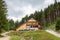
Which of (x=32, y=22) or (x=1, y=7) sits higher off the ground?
(x=1, y=7)

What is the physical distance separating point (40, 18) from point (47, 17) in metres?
6.20

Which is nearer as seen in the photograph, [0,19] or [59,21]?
[0,19]

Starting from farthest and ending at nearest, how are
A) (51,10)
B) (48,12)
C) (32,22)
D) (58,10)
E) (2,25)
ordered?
(48,12)
(51,10)
(58,10)
(32,22)
(2,25)

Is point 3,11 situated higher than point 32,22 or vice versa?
point 3,11

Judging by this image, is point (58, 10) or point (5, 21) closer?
point (5, 21)

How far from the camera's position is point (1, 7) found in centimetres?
5134

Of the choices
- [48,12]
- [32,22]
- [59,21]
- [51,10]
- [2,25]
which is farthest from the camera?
[48,12]

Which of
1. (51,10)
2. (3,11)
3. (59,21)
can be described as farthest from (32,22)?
(3,11)

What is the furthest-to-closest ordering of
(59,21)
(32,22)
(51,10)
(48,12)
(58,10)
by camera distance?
(48,12)
(51,10)
(58,10)
(32,22)
(59,21)

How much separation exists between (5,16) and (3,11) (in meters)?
1.32

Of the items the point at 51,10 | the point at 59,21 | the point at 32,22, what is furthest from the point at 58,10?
the point at 59,21

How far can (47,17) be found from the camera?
177375 mm

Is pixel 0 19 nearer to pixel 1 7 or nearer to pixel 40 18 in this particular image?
pixel 1 7

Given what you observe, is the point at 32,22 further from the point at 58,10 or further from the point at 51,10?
the point at 51,10
